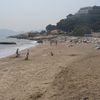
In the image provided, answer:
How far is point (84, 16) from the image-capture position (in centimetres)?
13262

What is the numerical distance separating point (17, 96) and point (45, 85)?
2.00 meters

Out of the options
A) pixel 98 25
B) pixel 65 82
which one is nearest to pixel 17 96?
pixel 65 82

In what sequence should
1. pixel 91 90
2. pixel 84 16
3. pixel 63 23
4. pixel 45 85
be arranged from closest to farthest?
pixel 91 90 → pixel 45 85 → pixel 63 23 → pixel 84 16

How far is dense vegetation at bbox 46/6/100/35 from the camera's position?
108 m

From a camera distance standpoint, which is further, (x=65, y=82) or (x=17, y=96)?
(x=65, y=82)

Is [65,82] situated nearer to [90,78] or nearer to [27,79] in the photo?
[90,78]

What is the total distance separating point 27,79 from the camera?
13461 mm

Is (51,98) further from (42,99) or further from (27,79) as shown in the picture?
(27,79)

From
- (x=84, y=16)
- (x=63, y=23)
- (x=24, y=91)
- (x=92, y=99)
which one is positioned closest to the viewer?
(x=92, y=99)

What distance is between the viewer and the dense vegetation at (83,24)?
10759 centimetres

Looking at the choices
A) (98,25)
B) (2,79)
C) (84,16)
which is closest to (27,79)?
(2,79)

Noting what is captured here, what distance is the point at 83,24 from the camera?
120 metres

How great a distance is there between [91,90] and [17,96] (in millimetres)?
2869

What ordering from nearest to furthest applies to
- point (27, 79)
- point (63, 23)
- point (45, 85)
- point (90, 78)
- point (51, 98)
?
point (51, 98) < point (45, 85) < point (90, 78) < point (27, 79) < point (63, 23)
